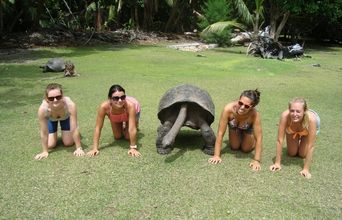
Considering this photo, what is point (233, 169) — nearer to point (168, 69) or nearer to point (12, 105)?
point (12, 105)

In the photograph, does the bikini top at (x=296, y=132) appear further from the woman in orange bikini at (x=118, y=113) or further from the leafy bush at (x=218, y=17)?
the leafy bush at (x=218, y=17)

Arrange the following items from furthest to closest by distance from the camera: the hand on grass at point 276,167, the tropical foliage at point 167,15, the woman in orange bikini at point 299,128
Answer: the tropical foliage at point 167,15 < the hand on grass at point 276,167 < the woman in orange bikini at point 299,128

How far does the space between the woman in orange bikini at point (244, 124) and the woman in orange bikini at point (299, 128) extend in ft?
0.71

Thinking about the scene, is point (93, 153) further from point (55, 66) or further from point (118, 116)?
point (55, 66)

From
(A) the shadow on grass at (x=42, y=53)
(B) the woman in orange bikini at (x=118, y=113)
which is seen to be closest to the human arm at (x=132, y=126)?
(B) the woman in orange bikini at (x=118, y=113)

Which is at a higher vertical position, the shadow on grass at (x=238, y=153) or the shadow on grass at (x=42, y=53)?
the shadow on grass at (x=238, y=153)

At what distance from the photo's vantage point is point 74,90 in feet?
27.8

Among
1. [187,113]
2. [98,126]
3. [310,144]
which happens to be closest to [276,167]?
[310,144]

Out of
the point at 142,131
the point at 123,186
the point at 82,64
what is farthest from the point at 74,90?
the point at 123,186

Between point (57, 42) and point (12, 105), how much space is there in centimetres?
1094

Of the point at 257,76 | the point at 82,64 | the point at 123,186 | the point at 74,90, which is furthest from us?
the point at 82,64

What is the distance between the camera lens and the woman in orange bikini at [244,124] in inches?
167

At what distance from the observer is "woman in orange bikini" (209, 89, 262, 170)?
167 inches

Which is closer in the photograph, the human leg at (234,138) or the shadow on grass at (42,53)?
the human leg at (234,138)
